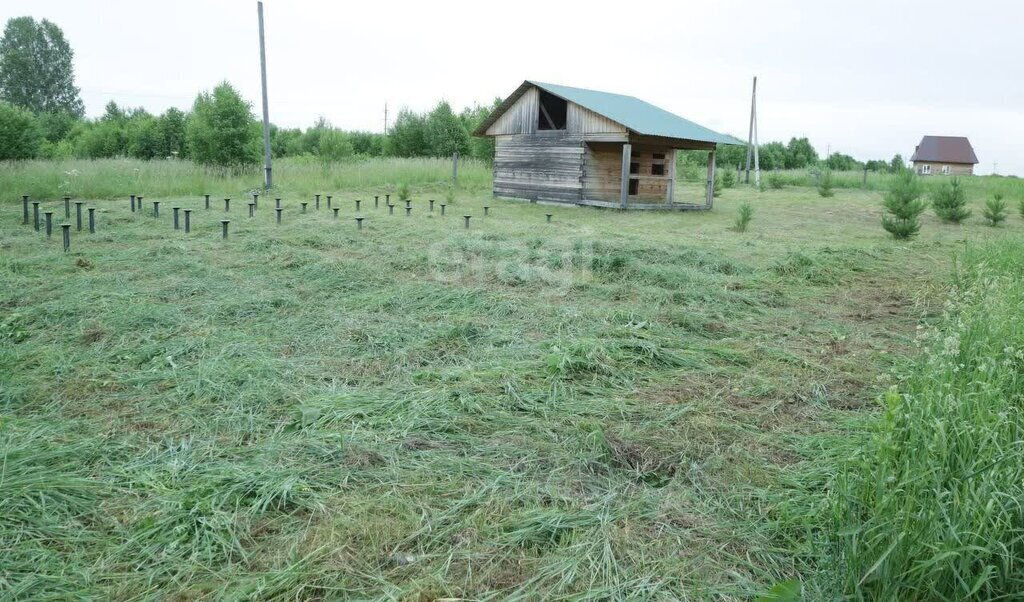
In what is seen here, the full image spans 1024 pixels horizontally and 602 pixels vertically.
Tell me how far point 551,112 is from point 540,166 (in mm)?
2645

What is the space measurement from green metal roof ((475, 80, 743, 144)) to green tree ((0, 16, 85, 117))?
1904 inches

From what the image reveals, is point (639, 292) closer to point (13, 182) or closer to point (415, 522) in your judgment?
point (415, 522)

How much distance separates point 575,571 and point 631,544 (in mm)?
330

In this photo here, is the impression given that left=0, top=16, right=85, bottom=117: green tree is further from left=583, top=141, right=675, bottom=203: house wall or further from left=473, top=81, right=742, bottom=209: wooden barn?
left=583, top=141, right=675, bottom=203: house wall

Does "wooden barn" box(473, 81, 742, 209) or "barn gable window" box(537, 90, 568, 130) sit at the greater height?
"barn gable window" box(537, 90, 568, 130)

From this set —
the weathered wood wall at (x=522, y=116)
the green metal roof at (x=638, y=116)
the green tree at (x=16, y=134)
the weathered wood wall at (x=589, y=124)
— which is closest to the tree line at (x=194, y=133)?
the green tree at (x=16, y=134)

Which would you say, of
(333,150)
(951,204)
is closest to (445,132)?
(333,150)

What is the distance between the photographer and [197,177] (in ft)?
71.4

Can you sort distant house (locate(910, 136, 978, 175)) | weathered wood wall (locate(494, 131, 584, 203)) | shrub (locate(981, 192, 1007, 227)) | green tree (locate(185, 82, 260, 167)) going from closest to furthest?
shrub (locate(981, 192, 1007, 227)) → weathered wood wall (locate(494, 131, 584, 203)) → green tree (locate(185, 82, 260, 167)) → distant house (locate(910, 136, 978, 175))

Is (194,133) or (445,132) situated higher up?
(445,132)

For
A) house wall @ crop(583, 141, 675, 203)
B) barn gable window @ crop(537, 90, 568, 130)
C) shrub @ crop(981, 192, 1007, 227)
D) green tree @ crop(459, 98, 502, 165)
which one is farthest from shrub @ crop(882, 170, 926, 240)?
green tree @ crop(459, 98, 502, 165)

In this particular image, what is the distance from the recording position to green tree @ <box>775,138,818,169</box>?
49.7 m

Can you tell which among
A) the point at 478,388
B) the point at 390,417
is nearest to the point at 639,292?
the point at 478,388

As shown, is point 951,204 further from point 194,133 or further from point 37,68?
point 37,68
